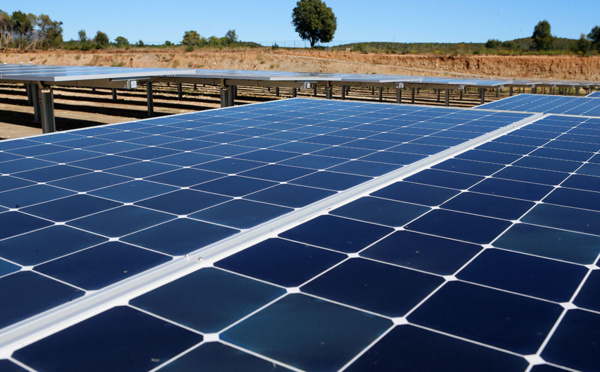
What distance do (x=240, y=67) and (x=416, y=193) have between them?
89.6 meters

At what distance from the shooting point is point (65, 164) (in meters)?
7.82

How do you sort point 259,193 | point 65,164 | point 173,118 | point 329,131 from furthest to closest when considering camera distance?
point 173,118, point 329,131, point 65,164, point 259,193

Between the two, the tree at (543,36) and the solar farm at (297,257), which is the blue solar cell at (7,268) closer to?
the solar farm at (297,257)

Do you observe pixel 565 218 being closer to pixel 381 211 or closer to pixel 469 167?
pixel 381 211

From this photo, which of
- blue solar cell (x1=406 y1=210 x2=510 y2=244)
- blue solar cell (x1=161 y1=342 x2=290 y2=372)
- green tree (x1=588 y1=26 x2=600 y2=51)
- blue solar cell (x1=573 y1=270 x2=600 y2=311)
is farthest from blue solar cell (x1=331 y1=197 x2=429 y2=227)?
green tree (x1=588 y1=26 x2=600 y2=51)

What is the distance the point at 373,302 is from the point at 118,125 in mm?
8846

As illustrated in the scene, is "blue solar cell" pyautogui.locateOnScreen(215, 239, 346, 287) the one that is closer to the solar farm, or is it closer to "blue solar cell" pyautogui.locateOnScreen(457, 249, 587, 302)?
the solar farm

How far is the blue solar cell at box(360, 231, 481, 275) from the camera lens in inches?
172

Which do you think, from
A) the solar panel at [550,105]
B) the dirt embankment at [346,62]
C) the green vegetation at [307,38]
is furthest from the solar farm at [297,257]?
the green vegetation at [307,38]

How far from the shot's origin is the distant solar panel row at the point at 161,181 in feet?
14.4

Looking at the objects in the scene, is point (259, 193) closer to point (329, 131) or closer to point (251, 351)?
point (251, 351)

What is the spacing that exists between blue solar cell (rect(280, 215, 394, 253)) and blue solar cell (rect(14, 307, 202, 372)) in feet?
5.93

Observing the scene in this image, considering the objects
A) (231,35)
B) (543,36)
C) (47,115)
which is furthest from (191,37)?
(47,115)

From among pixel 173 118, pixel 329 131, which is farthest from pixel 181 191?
pixel 173 118
